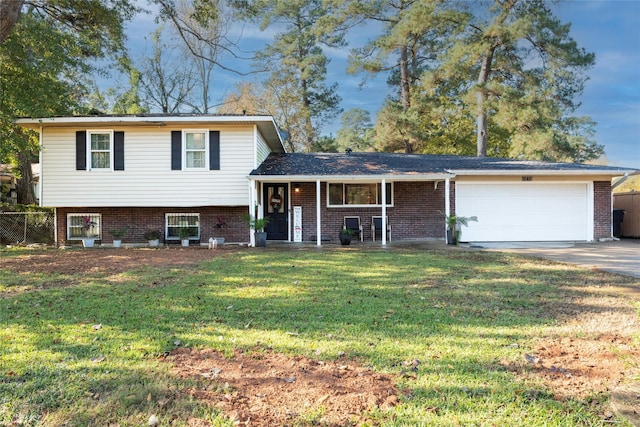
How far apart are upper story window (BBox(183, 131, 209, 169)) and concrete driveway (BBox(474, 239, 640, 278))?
923cm

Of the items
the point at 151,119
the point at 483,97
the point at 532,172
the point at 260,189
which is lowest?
the point at 260,189

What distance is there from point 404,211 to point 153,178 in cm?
855

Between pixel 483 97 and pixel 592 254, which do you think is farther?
pixel 483 97

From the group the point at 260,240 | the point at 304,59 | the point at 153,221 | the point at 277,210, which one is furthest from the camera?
the point at 304,59

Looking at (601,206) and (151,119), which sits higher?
(151,119)

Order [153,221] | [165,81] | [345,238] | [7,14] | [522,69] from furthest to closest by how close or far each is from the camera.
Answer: [165,81]
[522,69]
[153,221]
[345,238]
[7,14]

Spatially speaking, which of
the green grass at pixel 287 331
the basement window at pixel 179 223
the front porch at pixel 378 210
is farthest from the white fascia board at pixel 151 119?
the green grass at pixel 287 331

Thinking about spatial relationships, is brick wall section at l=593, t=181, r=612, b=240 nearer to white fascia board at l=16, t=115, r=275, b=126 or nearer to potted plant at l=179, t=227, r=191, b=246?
white fascia board at l=16, t=115, r=275, b=126

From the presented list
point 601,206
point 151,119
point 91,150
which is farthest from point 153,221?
point 601,206

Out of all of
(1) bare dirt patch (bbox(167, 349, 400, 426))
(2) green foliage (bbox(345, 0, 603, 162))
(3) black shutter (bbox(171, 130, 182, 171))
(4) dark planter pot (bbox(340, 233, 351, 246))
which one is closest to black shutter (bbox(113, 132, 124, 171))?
(3) black shutter (bbox(171, 130, 182, 171))

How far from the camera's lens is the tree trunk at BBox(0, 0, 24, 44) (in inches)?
233

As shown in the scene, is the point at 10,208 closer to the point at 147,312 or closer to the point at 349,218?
the point at 349,218

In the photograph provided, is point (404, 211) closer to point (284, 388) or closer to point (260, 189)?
point (260, 189)

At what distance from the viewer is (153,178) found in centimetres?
1246
